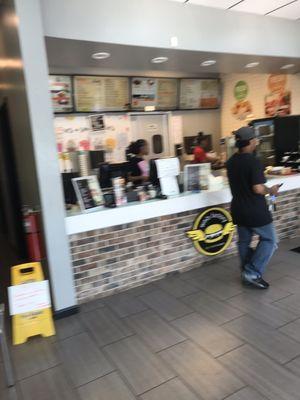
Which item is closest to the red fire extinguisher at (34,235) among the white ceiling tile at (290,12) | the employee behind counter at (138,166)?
the employee behind counter at (138,166)

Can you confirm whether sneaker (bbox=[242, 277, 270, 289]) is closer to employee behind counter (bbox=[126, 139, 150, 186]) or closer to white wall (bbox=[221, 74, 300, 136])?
employee behind counter (bbox=[126, 139, 150, 186])

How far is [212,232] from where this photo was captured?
161 inches

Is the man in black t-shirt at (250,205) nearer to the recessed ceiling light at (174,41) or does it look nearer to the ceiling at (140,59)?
the recessed ceiling light at (174,41)

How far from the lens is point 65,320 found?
3104 millimetres

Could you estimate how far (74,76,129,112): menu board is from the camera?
6.08 metres

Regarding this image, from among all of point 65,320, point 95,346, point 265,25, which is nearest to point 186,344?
point 95,346

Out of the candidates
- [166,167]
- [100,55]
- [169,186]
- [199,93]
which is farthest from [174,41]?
[199,93]

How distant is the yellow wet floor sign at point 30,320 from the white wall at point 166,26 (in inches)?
81.1

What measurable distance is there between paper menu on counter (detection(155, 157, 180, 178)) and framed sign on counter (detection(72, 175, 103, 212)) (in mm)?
711

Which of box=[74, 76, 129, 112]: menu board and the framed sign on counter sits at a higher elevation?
box=[74, 76, 129, 112]: menu board

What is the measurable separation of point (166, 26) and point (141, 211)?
190cm

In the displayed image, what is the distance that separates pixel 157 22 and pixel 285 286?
2.92 m

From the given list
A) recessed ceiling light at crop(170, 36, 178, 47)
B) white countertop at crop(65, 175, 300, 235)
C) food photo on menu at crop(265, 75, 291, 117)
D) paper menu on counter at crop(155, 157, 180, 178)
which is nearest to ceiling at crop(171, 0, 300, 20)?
recessed ceiling light at crop(170, 36, 178, 47)

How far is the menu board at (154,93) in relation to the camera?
6.59m
